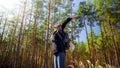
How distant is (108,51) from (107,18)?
18.6ft

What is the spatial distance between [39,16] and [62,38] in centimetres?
1489

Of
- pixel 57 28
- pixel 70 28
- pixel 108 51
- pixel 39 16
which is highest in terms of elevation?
pixel 39 16

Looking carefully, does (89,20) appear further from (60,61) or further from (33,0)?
(60,61)

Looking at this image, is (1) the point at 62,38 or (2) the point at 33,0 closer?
(1) the point at 62,38

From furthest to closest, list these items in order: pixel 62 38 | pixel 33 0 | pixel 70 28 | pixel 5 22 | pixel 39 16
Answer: pixel 5 22, pixel 70 28, pixel 39 16, pixel 33 0, pixel 62 38

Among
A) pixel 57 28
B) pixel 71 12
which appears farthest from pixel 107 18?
pixel 57 28

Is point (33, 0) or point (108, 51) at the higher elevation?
point (33, 0)

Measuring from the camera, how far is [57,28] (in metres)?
3.28

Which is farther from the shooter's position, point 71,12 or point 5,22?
point 5,22

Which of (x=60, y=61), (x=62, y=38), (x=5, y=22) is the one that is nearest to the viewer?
(x=60, y=61)

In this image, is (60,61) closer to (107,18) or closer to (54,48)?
(54,48)

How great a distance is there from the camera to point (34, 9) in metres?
17.0

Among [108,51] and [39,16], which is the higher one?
[39,16]

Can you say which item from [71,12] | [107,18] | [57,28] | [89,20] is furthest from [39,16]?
[57,28]
